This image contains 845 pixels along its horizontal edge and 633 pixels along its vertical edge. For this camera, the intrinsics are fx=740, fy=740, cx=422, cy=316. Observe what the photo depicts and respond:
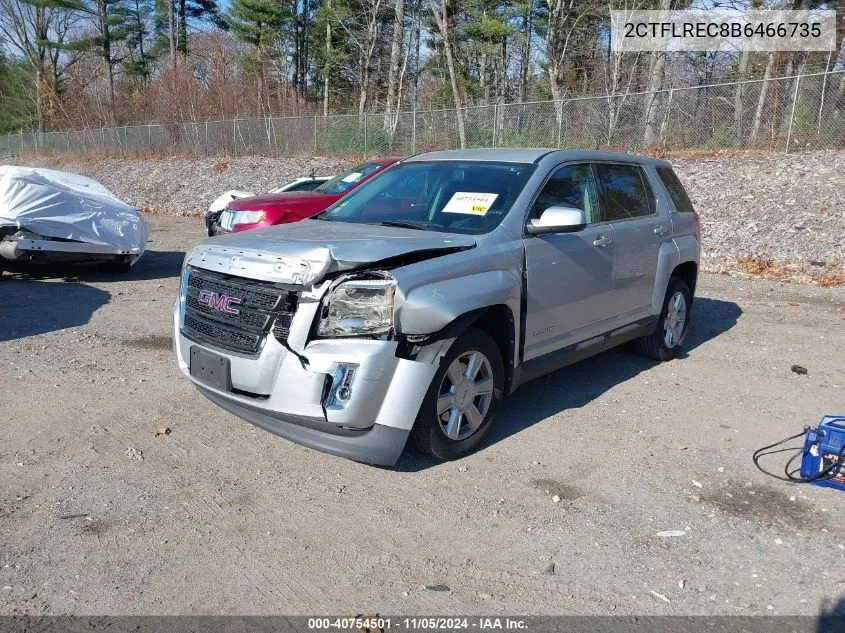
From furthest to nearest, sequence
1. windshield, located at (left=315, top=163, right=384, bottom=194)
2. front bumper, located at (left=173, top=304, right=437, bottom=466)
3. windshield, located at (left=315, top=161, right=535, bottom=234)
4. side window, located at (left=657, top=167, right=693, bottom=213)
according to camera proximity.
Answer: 1. windshield, located at (left=315, top=163, right=384, bottom=194)
2. side window, located at (left=657, top=167, right=693, bottom=213)
3. windshield, located at (left=315, top=161, right=535, bottom=234)
4. front bumper, located at (left=173, top=304, right=437, bottom=466)

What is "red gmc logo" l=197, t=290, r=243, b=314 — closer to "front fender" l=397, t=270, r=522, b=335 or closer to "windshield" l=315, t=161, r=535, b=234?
"front fender" l=397, t=270, r=522, b=335

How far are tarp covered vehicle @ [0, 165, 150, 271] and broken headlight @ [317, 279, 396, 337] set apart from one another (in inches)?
268

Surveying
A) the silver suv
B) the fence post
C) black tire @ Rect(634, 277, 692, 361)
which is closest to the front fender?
Result: the silver suv

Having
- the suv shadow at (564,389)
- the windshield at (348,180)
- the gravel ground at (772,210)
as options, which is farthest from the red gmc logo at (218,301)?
the gravel ground at (772,210)

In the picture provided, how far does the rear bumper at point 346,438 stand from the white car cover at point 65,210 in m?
6.64

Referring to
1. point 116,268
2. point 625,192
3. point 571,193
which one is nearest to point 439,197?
point 571,193

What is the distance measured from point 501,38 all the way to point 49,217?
2408 cm

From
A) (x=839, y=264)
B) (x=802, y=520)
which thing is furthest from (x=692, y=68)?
(x=802, y=520)

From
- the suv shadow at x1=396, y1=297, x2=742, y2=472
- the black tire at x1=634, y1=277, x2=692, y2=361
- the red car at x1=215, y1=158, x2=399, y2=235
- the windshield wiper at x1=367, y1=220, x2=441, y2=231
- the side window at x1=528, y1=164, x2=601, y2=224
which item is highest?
the side window at x1=528, y1=164, x2=601, y2=224

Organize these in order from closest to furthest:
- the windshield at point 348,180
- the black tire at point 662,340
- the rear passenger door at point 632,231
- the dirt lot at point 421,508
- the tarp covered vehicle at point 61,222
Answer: the dirt lot at point 421,508
the rear passenger door at point 632,231
the black tire at point 662,340
the tarp covered vehicle at point 61,222
the windshield at point 348,180

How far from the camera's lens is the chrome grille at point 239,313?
4.05 meters

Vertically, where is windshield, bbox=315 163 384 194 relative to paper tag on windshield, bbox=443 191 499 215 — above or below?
below

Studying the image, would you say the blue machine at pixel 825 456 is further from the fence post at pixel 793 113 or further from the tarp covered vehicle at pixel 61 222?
the fence post at pixel 793 113

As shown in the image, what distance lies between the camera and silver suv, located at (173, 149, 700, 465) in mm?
3965
